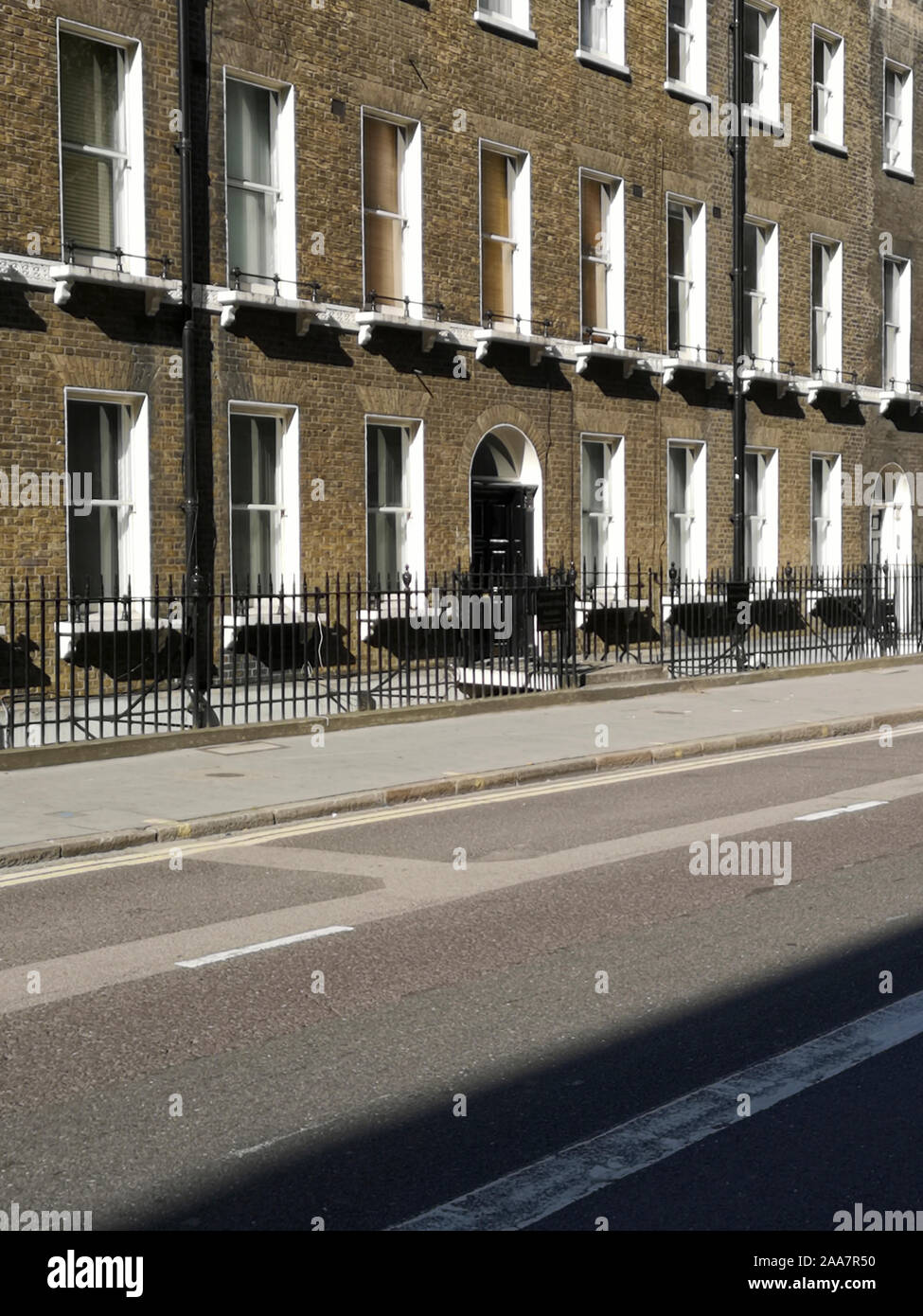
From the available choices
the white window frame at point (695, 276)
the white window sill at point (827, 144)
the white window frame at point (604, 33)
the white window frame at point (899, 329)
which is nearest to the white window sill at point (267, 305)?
the white window frame at point (604, 33)

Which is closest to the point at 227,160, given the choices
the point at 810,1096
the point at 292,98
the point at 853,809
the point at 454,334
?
the point at 292,98

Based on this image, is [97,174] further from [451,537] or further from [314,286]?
[451,537]

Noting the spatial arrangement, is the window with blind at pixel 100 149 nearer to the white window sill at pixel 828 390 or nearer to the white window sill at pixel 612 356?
the white window sill at pixel 612 356

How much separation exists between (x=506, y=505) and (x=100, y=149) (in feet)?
25.8

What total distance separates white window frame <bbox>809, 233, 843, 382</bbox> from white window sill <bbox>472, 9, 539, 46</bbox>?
8752mm

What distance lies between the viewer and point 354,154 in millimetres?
19719

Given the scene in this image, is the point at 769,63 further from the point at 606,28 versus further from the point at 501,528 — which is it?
the point at 501,528

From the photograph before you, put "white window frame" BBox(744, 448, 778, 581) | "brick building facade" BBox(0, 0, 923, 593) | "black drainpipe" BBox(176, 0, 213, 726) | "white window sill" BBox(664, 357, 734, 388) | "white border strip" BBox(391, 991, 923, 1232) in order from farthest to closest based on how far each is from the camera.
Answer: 1. "white window frame" BBox(744, 448, 778, 581)
2. "white window sill" BBox(664, 357, 734, 388)
3. "black drainpipe" BBox(176, 0, 213, 726)
4. "brick building facade" BBox(0, 0, 923, 593)
5. "white border strip" BBox(391, 991, 923, 1232)

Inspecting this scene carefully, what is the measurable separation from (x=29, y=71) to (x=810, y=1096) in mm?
14329

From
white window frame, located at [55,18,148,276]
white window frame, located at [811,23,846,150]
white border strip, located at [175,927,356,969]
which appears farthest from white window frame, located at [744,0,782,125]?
white border strip, located at [175,927,356,969]

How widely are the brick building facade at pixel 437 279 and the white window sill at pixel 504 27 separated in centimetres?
6

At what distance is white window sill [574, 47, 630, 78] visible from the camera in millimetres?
22922

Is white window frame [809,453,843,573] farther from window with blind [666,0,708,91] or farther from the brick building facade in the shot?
window with blind [666,0,708,91]
